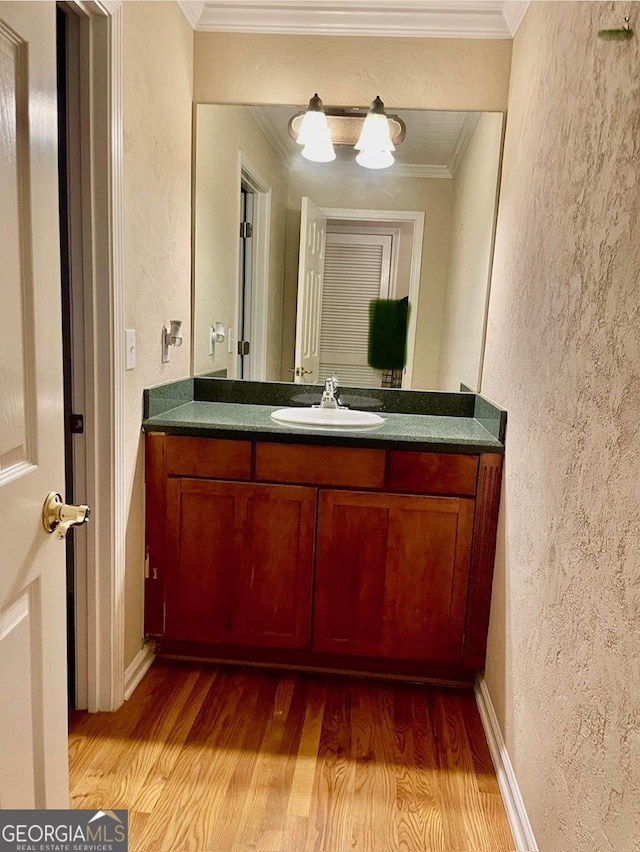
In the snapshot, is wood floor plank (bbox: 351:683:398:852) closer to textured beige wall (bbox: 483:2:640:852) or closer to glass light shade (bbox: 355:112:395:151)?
textured beige wall (bbox: 483:2:640:852)

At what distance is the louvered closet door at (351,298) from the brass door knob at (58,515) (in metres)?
1.55

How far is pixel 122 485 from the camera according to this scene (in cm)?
182

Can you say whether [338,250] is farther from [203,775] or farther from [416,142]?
[203,775]

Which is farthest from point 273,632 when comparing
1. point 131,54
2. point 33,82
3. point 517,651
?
point 131,54

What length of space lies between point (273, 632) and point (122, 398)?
97 cm

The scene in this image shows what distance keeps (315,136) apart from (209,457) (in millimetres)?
1284

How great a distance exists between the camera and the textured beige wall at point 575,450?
3.16 ft

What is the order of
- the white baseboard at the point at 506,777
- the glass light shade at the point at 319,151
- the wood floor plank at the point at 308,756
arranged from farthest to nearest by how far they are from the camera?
the glass light shade at the point at 319,151 < the wood floor plank at the point at 308,756 < the white baseboard at the point at 506,777

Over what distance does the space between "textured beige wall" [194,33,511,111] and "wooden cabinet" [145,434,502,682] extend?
4.39ft

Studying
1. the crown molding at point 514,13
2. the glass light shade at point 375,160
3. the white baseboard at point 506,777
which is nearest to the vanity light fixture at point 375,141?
the glass light shade at point 375,160

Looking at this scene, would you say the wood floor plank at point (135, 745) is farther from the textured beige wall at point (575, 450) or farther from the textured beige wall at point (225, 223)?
the textured beige wall at point (225, 223)

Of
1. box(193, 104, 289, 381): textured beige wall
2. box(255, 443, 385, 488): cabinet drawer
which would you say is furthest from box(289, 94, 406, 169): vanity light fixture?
box(255, 443, 385, 488): cabinet drawer

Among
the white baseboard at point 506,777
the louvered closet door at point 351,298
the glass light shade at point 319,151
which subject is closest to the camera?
the white baseboard at point 506,777

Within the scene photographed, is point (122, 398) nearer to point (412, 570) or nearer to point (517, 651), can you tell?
point (412, 570)
